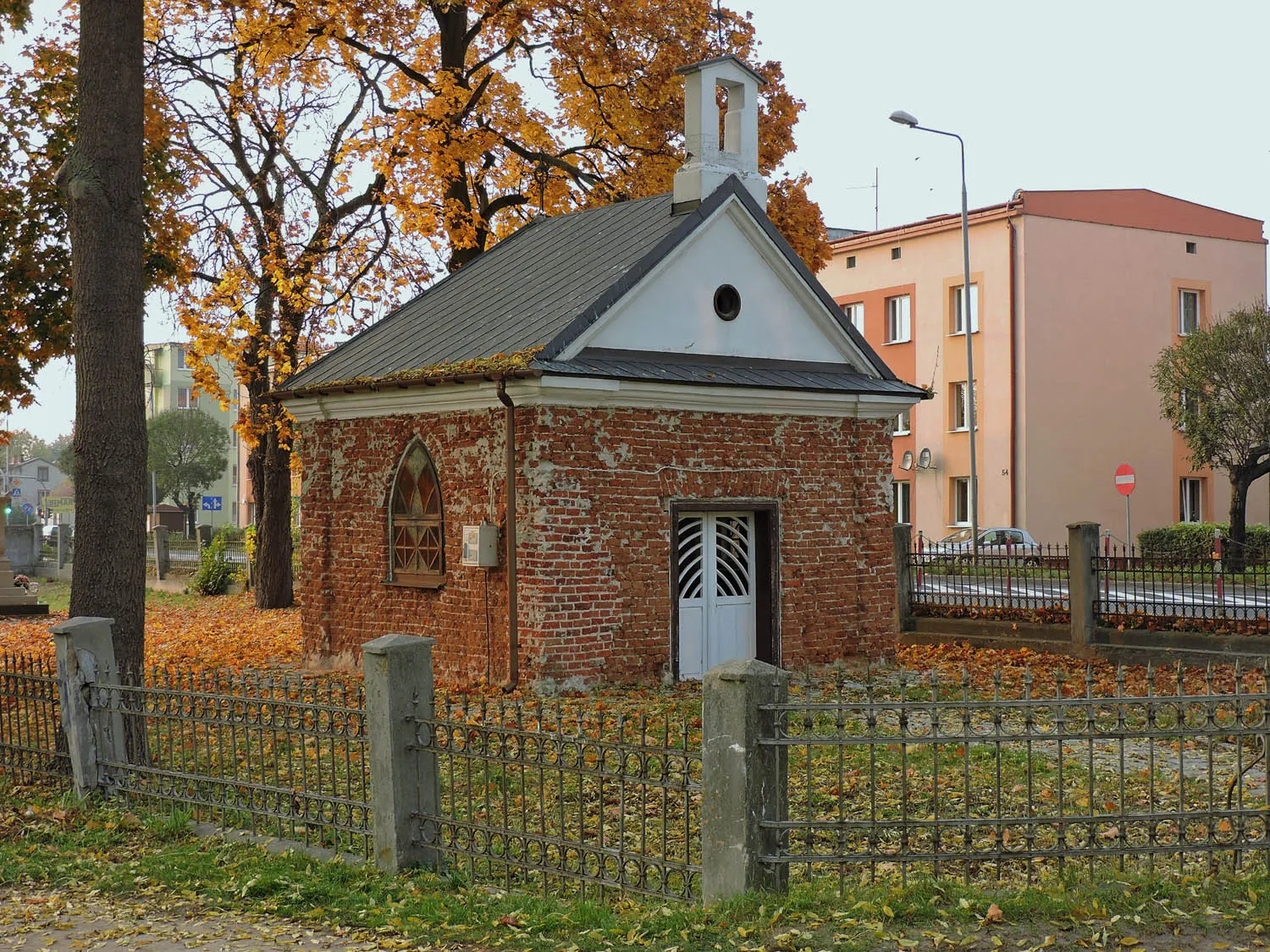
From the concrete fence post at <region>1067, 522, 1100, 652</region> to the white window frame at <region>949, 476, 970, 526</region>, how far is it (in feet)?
66.5

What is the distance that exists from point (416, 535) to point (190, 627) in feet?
32.3

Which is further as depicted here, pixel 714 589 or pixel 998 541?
pixel 998 541

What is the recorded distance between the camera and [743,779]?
242 inches

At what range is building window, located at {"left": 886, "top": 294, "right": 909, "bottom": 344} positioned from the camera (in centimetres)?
3894

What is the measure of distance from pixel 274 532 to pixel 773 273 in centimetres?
1377

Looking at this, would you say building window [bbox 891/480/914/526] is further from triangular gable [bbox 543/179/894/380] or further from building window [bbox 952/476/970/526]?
triangular gable [bbox 543/179/894/380]

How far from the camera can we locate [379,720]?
7.42 meters

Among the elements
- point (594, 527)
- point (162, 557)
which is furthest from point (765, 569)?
point (162, 557)

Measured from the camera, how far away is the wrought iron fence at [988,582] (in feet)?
58.6

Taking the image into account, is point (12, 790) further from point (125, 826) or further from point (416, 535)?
point (416, 535)

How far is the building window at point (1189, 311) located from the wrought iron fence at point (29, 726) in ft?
112

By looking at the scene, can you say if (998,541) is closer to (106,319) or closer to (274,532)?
(274,532)

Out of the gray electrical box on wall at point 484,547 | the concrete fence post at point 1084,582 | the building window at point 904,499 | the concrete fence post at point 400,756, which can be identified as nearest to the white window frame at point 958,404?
the building window at point 904,499

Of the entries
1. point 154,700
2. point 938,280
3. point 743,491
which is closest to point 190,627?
point 743,491
